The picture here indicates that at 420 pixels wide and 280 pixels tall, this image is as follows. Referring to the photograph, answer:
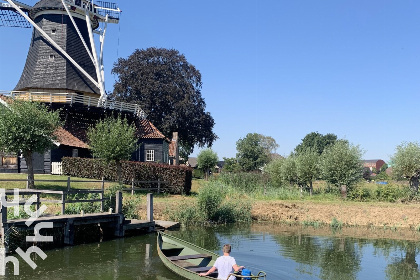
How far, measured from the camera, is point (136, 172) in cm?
3353

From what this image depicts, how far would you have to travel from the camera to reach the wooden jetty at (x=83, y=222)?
50.9 feet

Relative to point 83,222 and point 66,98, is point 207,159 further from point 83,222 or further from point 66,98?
point 83,222

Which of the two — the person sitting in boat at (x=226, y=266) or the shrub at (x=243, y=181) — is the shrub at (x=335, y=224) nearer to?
the shrub at (x=243, y=181)

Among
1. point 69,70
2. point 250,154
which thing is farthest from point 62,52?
point 250,154

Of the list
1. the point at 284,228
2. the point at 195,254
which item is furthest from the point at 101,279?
the point at 284,228

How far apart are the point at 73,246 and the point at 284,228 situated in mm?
12093

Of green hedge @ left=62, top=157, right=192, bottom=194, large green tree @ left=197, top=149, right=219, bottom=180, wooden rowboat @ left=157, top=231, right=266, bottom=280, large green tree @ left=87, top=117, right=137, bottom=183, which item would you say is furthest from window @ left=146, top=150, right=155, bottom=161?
wooden rowboat @ left=157, top=231, right=266, bottom=280

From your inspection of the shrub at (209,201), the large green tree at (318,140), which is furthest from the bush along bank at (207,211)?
the large green tree at (318,140)

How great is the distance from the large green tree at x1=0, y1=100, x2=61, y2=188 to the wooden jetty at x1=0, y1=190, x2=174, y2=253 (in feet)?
26.6

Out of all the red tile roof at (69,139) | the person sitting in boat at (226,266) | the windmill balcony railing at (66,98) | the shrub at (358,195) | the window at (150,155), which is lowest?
the person sitting in boat at (226,266)

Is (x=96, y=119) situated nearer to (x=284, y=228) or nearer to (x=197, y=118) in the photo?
(x=197, y=118)

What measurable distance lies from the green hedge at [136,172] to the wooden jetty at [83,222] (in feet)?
32.2

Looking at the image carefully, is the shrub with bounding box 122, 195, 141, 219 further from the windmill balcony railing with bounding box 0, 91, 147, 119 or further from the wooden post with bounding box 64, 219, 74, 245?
the windmill balcony railing with bounding box 0, 91, 147, 119

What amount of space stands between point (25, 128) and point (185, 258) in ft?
52.5
